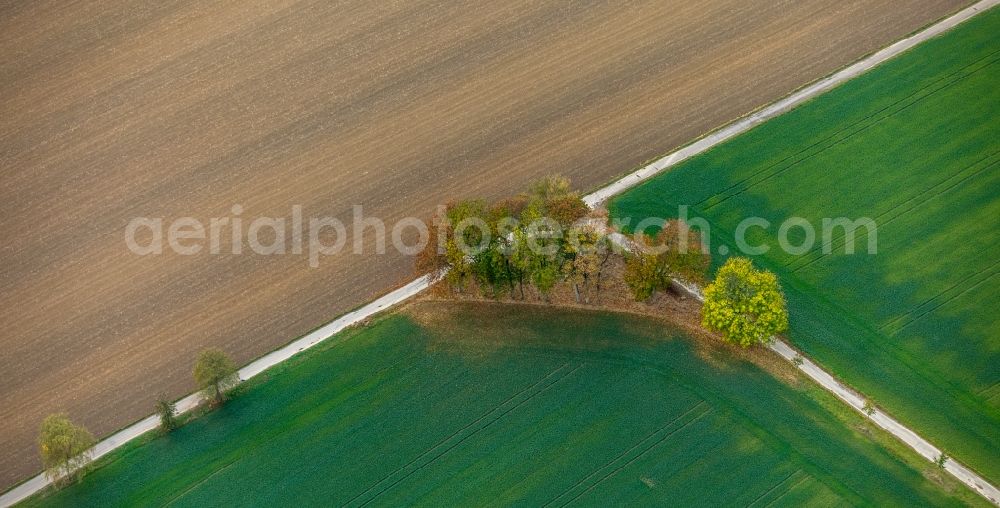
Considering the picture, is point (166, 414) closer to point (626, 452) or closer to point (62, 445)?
point (62, 445)

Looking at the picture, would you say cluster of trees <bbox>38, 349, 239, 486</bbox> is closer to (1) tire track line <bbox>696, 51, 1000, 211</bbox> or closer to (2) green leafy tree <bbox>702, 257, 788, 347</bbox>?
(2) green leafy tree <bbox>702, 257, 788, 347</bbox>

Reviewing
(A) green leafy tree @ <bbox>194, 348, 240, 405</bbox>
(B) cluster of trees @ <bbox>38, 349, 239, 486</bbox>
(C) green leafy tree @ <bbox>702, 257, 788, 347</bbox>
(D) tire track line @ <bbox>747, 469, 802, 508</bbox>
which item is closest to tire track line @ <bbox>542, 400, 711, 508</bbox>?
(C) green leafy tree @ <bbox>702, 257, 788, 347</bbox>

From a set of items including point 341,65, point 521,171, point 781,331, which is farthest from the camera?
point 341,65

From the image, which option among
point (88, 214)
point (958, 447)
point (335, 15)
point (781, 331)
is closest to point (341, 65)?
point (335, 15)

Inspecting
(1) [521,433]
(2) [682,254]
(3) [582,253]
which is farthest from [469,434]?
(2) [682,254]

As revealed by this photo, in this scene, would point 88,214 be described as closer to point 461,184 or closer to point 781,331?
point 461,184

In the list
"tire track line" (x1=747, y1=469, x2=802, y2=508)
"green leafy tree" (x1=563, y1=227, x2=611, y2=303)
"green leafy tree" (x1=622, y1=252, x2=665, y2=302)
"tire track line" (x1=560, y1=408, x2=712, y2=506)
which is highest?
"green leafy tree" (x1=563, y1=227, x2=611, y2=303)
